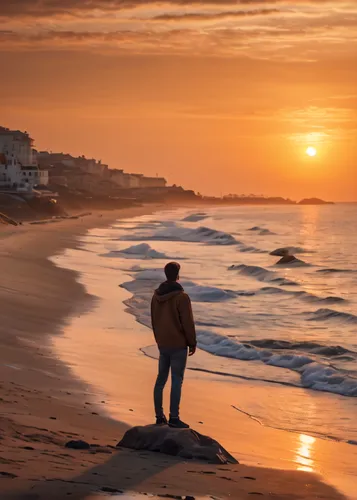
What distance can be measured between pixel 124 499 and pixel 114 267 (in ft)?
128

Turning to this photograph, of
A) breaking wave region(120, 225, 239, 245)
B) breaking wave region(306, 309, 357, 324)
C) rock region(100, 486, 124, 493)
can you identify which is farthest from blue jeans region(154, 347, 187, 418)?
breaking wave region(120, 225, 239, 245)

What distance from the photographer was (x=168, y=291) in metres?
11.2

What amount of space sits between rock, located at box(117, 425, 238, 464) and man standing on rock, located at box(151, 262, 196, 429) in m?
0.54

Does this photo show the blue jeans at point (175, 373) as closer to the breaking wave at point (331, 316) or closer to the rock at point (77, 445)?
the rock at point (77, 445)

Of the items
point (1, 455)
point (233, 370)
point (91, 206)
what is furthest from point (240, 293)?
point (91, 206)

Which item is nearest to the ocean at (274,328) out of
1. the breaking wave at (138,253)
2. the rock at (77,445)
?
the breaking wave at (138,253)

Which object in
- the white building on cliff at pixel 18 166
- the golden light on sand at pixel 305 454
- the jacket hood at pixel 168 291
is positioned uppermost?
the white building on cliff at pixel 18 166

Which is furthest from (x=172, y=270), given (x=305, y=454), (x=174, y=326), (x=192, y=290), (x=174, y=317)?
(x=192, y=290)

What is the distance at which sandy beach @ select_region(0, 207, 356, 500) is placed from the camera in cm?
893

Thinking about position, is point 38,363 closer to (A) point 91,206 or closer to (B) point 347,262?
(B) point 347,262

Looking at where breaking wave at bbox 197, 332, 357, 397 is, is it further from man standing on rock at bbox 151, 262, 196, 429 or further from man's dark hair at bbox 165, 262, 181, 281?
man's dark hair at bbox 165, 262, 181, 281

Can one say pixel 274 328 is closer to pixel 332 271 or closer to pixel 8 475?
pixel 8 475

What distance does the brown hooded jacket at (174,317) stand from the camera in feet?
36.4

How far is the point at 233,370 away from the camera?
1892 centimetres
